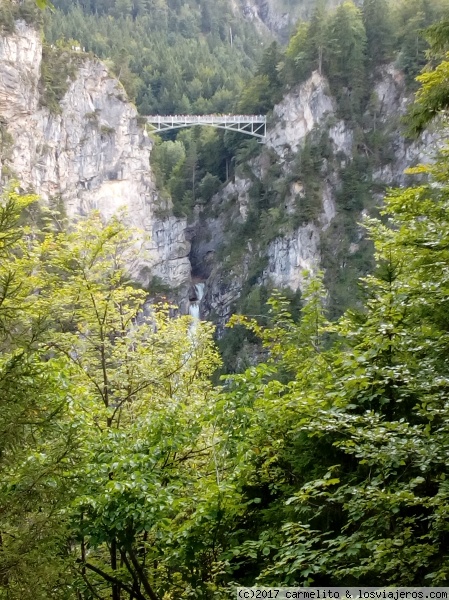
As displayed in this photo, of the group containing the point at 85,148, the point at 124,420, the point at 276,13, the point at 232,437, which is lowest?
the point at 232,437

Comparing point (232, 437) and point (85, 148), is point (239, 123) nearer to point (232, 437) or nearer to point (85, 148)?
point (85, 148)

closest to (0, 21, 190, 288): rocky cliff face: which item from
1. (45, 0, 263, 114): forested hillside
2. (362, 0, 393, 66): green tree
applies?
(45, 0, 263, 114): forested hillside

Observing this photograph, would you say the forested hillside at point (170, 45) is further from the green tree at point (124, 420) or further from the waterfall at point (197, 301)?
the green tree at point (124, 420)

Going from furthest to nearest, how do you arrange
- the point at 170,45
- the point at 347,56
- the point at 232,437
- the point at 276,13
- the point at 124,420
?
the point at 276,13 → the point at 170,45 → the point at 347,56 → the point at 124,420 → the point at 232,437

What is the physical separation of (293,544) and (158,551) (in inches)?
48.9

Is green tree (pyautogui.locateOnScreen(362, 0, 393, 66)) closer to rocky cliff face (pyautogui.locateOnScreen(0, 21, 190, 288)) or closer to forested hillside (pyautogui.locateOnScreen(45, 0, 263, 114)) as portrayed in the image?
forested hillside (pyautogui.locateOnScreen(45, 0, 263, 114))

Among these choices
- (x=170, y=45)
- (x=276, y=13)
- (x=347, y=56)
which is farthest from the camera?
(x=276, y=13)

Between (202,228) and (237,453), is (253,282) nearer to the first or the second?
(202,228)

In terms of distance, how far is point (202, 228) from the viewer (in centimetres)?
5638

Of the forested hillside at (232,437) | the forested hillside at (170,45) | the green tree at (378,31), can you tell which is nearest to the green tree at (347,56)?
the green tree at (378,31)

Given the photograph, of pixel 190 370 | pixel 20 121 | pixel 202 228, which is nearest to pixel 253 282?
pixel 202 228

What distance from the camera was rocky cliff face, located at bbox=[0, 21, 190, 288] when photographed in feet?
128

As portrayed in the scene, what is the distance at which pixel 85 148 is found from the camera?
150 feet

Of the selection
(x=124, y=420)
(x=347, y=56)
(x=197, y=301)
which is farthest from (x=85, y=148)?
(x=124, y=420)
